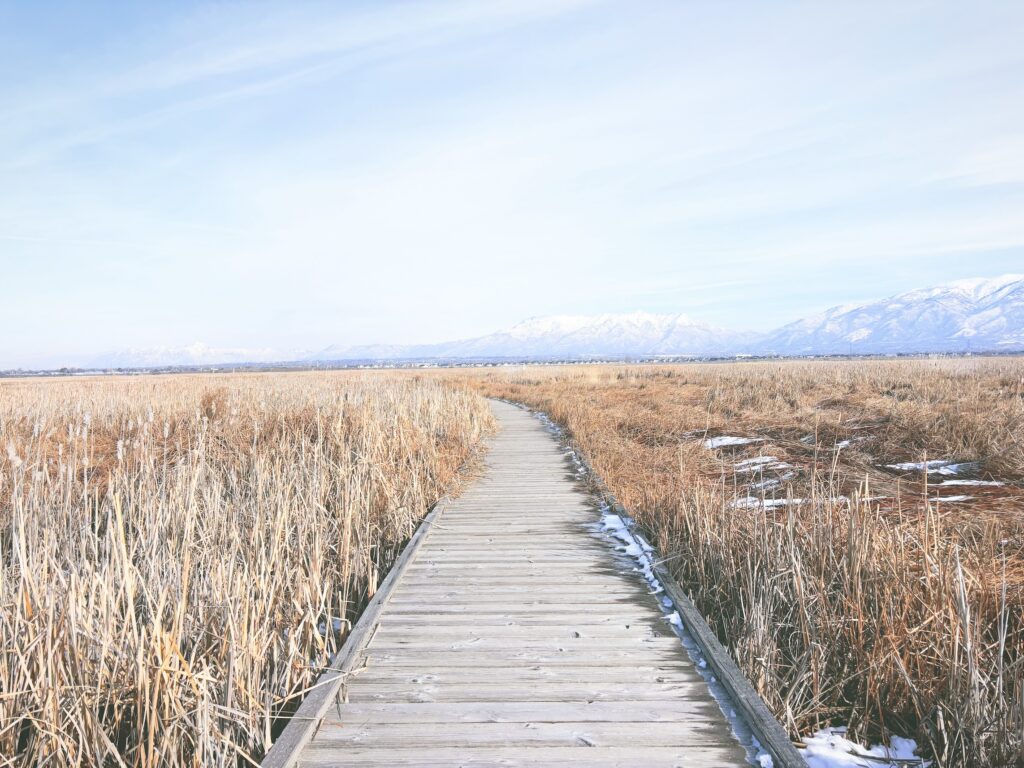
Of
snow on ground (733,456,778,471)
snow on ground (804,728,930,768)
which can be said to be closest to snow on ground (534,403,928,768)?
snow on ground (804,728,930,768)

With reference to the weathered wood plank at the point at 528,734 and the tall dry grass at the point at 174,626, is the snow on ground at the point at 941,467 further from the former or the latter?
the weathered wood plank at the point at 528,734

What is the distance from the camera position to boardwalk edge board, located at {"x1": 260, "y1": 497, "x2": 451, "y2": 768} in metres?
2.44

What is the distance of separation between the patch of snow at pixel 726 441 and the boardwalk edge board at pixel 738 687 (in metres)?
7.12

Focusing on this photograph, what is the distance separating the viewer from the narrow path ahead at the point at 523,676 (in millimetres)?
2537

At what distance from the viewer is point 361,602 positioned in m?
4.45

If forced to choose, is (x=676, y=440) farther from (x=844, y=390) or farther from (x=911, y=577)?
(x=844, y=390)

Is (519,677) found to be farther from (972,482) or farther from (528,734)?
(972,482)

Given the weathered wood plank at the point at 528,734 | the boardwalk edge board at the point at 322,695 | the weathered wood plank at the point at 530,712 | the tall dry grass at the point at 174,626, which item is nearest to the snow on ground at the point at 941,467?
the tall dry grass at the point at 174,626

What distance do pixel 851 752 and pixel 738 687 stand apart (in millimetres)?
578

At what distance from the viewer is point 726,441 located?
11570 millimetres

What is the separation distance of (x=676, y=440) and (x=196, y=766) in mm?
10287

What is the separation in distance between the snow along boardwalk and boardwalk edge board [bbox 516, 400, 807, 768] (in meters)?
0.11

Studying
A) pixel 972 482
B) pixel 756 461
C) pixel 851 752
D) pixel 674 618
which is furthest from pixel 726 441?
pixel 851 752

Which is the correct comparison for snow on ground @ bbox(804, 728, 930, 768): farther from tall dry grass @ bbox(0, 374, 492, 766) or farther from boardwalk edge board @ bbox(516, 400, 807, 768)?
tall dry grass @ bbox(0, 374, 492, 766)
